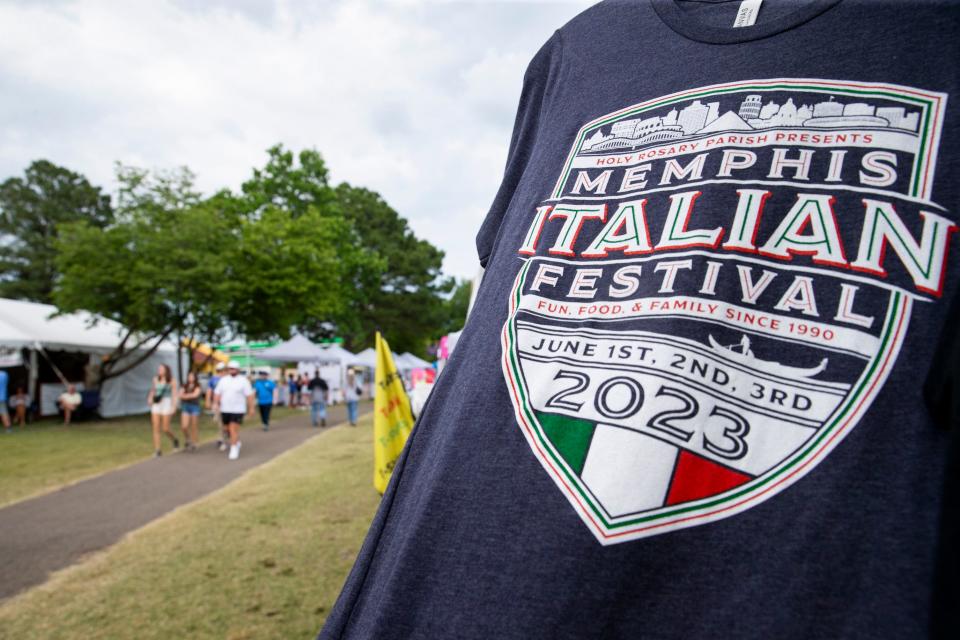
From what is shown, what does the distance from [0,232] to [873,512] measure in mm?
53375

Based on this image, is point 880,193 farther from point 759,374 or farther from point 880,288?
point 759,374

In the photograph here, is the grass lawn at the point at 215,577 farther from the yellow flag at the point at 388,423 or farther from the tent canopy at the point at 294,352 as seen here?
the tent canopy at the point at 294,352

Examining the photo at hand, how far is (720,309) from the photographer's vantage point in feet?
→ 2.54

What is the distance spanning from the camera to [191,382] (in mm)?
10133

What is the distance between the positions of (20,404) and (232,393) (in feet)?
36.2

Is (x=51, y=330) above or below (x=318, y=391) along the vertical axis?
above

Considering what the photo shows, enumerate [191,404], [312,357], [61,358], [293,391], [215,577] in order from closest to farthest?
[215,577] → [191,404] → [61,358] → [312,357] → [293,391]

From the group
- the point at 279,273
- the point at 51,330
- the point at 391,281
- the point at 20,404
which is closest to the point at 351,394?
the point at 279,273

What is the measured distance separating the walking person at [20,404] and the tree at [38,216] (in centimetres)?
2602

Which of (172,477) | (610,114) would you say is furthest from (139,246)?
(610,114)

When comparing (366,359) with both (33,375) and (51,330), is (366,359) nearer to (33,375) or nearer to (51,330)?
(51,330)

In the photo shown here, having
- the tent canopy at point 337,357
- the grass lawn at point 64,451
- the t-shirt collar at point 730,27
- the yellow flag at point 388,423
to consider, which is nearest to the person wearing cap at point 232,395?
the grass lawn at point 64,451

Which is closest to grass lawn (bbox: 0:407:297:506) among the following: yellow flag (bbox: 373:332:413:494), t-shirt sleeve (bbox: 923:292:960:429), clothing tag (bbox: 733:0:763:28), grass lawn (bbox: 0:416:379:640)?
grass lawn (bbox: 0:416:379:640)

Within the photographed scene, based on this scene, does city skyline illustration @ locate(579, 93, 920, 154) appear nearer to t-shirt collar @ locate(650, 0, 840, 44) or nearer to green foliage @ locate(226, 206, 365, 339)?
t-shirt collar @ locate(650, 0, 840, 44)
